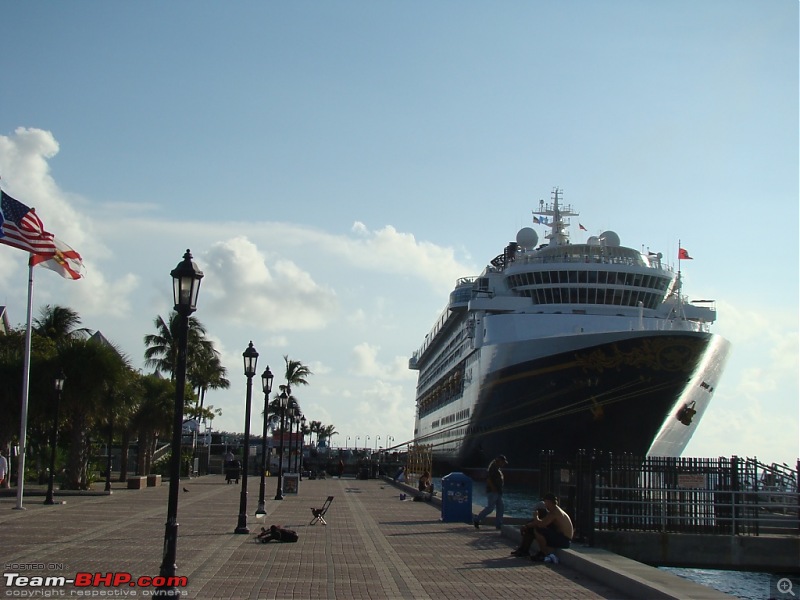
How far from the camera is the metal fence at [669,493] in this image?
63.3 ft

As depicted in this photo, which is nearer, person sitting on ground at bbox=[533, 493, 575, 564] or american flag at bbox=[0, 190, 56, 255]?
person sitting on ground at bbox=[533, 493, 575, 564]

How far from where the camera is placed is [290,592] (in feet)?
36.0

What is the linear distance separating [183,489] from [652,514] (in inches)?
812

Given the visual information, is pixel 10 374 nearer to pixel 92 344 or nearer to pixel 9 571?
pixel 92 344

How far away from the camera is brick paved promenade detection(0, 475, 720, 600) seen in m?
11.4

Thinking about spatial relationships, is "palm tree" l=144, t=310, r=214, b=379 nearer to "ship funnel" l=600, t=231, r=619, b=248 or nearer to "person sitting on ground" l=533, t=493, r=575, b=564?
"ship funnel" l=600, t=231, r=619, b=248

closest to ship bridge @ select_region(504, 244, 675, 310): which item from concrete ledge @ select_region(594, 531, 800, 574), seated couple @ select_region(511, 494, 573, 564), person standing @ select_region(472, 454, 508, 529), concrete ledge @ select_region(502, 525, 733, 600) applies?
concrete ledge @ select_region(594, 531, 800, 574)

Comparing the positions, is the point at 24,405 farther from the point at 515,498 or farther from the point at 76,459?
the point at 515,498

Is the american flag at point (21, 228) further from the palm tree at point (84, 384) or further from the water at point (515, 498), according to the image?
the water at point (515, 498)

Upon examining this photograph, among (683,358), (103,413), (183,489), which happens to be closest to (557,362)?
(683,358)

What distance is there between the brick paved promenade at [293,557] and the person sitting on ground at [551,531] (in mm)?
350

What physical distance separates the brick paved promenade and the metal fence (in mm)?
2311

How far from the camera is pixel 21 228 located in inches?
961

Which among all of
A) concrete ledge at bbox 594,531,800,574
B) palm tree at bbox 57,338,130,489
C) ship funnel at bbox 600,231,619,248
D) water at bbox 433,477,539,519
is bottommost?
water at bbox 433,477,539,519
